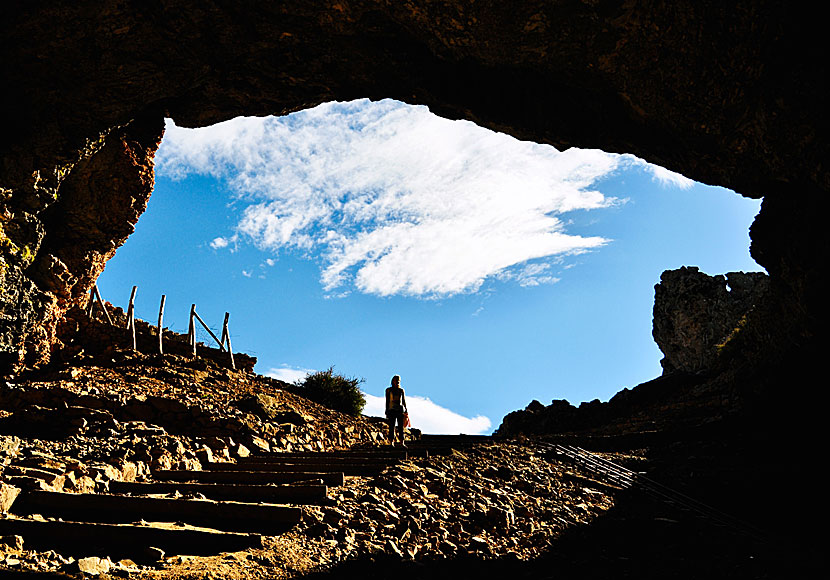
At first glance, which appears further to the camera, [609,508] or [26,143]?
[26,143]

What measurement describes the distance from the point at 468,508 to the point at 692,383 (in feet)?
76.7

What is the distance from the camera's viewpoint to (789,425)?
1258 centimetres

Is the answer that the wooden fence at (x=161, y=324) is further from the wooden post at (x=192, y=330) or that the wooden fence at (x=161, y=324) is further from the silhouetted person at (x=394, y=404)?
Answer: the silhouetted person at (x=394, y=404)

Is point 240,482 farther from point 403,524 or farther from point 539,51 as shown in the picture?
point 539,51

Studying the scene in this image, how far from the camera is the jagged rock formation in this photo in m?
33.5

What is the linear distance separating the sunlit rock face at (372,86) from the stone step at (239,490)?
20.3ft

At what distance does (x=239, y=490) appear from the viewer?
236 inches

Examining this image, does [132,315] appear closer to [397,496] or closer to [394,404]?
[394,404]

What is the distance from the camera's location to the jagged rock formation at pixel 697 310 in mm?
33531

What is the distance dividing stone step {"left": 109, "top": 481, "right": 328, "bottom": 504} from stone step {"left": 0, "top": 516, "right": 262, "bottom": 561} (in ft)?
4.47

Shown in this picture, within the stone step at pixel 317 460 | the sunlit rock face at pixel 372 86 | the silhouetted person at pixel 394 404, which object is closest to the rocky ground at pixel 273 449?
the stone step at pixel 317 460

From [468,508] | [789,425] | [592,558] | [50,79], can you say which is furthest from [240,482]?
[789,425]

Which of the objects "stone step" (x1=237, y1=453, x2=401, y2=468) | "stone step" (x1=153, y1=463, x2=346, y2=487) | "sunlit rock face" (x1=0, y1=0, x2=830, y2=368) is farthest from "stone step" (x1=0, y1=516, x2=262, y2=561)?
"sunlit rock face" (x1=0, y1=0, x2=830, y2=368)

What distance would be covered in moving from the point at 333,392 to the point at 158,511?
44.6 feet
